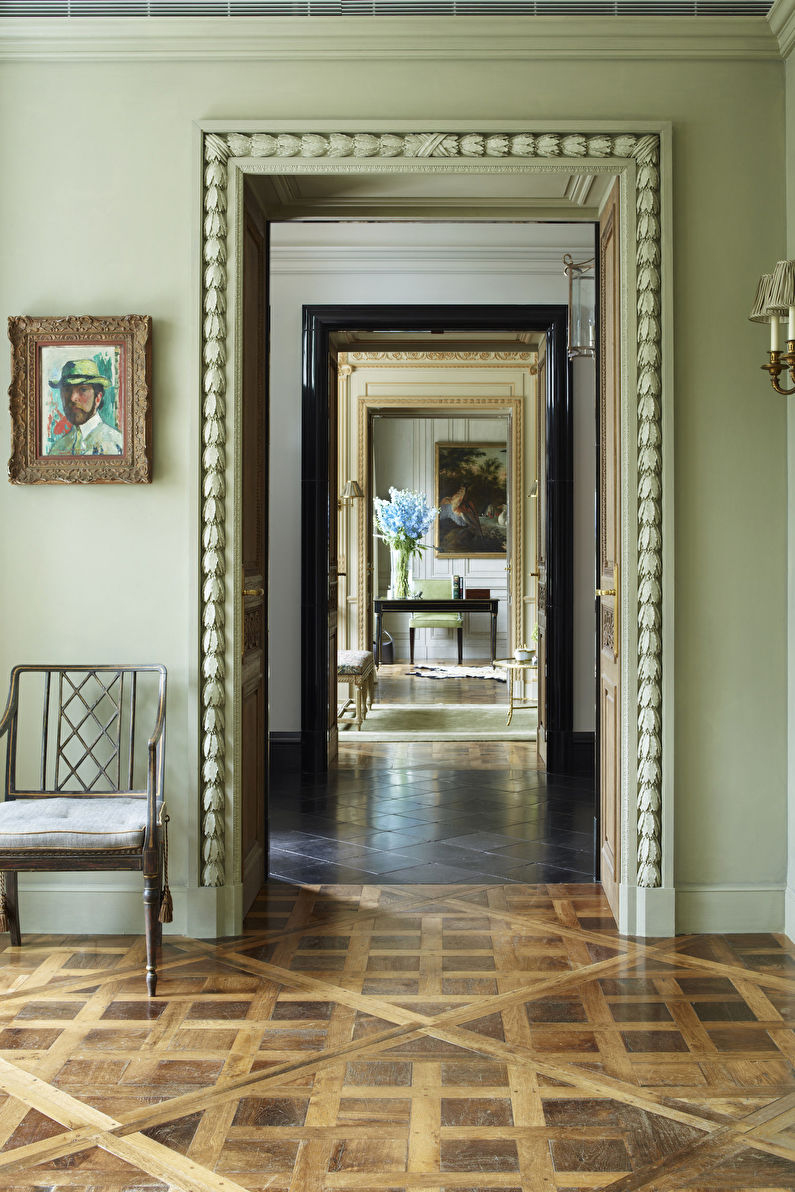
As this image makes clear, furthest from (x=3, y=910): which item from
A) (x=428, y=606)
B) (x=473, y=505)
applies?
(x=473, y=505)

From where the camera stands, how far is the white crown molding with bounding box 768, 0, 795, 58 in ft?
11.8

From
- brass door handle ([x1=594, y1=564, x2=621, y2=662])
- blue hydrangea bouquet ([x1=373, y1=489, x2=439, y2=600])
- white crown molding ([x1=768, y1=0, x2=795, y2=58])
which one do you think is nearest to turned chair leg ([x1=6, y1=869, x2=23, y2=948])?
brass door handle ([x1=594, y1=564, x2=621, y2=662])

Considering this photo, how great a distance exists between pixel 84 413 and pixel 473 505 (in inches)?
404

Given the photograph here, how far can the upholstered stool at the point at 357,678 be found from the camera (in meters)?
7.91

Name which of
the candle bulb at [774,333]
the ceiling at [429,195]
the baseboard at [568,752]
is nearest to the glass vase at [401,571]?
the baseboard at [568,752]

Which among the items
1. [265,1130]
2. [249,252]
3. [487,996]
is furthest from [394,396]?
[265,1130]

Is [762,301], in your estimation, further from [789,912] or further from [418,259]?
[418,259]

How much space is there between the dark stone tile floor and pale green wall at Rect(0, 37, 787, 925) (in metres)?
1.02

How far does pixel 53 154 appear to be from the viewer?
12.7ft

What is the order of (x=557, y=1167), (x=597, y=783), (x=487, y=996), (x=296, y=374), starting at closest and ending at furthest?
(x=557, y=1167), (x=487, y=996), (x=597, y=783), (x=296, y=374)

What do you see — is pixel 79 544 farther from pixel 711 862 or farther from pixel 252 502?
pixel 711 862

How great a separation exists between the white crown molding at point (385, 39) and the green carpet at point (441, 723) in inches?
204

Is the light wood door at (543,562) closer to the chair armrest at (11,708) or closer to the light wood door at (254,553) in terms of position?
the light wood door at (254,553)

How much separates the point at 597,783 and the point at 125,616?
208cm
